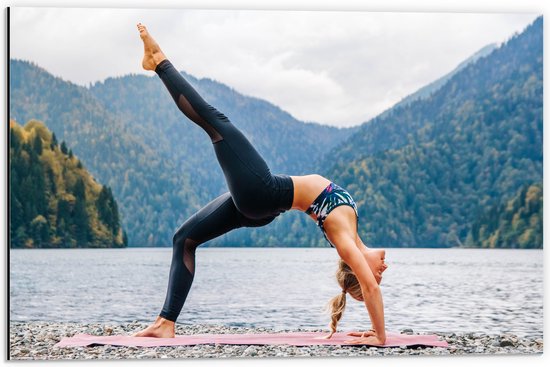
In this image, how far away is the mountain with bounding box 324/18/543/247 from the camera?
19484mm

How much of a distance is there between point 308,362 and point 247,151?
151 cm

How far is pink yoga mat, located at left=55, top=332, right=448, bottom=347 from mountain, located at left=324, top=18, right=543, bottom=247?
33.4 feet

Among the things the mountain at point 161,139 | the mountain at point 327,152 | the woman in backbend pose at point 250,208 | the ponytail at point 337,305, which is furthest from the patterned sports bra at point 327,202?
the mountain at point 327,152

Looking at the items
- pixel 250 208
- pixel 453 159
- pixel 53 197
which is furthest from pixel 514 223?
pixel 250 208

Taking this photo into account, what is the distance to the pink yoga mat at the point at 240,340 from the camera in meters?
6.16

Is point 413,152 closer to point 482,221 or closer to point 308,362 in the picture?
point 482,221

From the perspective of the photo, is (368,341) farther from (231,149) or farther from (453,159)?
(453,159)

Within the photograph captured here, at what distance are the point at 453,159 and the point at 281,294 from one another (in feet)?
27.0

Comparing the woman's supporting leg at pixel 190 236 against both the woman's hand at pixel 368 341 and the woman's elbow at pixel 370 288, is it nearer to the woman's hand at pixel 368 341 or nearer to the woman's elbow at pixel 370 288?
the woman's elbow at pixel 370 288

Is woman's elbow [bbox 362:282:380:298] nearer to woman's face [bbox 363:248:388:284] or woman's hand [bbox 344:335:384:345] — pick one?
woman's face [bbox 363:248:388:284]

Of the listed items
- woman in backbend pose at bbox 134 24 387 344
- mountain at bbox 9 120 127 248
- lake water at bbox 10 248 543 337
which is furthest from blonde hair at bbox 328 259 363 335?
mountain at bbox 9 120 127 248

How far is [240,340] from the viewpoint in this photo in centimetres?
649

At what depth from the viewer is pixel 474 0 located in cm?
727

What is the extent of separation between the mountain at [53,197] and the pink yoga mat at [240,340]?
3502 mm
